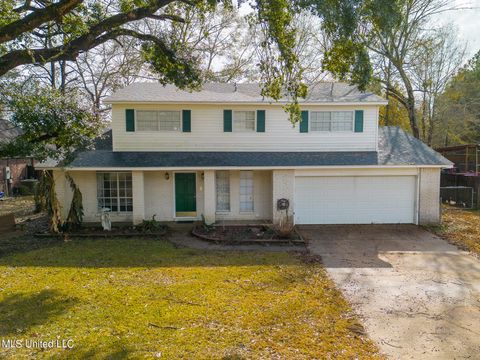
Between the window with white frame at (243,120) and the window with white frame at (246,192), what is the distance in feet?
6.68

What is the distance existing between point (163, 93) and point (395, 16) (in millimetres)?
10423

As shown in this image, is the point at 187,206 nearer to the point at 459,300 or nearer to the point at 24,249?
the point at 24,249

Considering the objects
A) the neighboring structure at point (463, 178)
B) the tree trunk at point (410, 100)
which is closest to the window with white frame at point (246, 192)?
the neighboring structure at point (463, 178)

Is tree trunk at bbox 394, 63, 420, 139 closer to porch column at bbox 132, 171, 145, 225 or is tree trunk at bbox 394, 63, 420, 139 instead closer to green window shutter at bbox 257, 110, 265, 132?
green window shutter at bbox 257, 110, 265, 132

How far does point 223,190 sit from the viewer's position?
1450 cm

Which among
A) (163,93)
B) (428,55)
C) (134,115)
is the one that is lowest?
(134,115)

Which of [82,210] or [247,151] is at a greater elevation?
[247,151]

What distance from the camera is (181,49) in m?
11.5

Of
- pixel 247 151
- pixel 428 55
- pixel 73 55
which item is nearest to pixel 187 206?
pixel 247 151

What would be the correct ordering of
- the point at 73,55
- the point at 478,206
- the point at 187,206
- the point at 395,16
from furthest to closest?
the point at 478,206 < the point at 187,206 < the point at 73,55 < the point at 395,16

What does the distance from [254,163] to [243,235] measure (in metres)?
3.02

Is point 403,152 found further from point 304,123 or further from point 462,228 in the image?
point 304,123

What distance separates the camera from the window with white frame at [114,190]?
556 inches

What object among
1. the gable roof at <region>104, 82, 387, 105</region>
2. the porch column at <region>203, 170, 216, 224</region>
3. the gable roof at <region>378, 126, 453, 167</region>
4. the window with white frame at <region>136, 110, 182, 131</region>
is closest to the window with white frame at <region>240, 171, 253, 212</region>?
the porch column at <region>203, 170, 216, 224</region>
